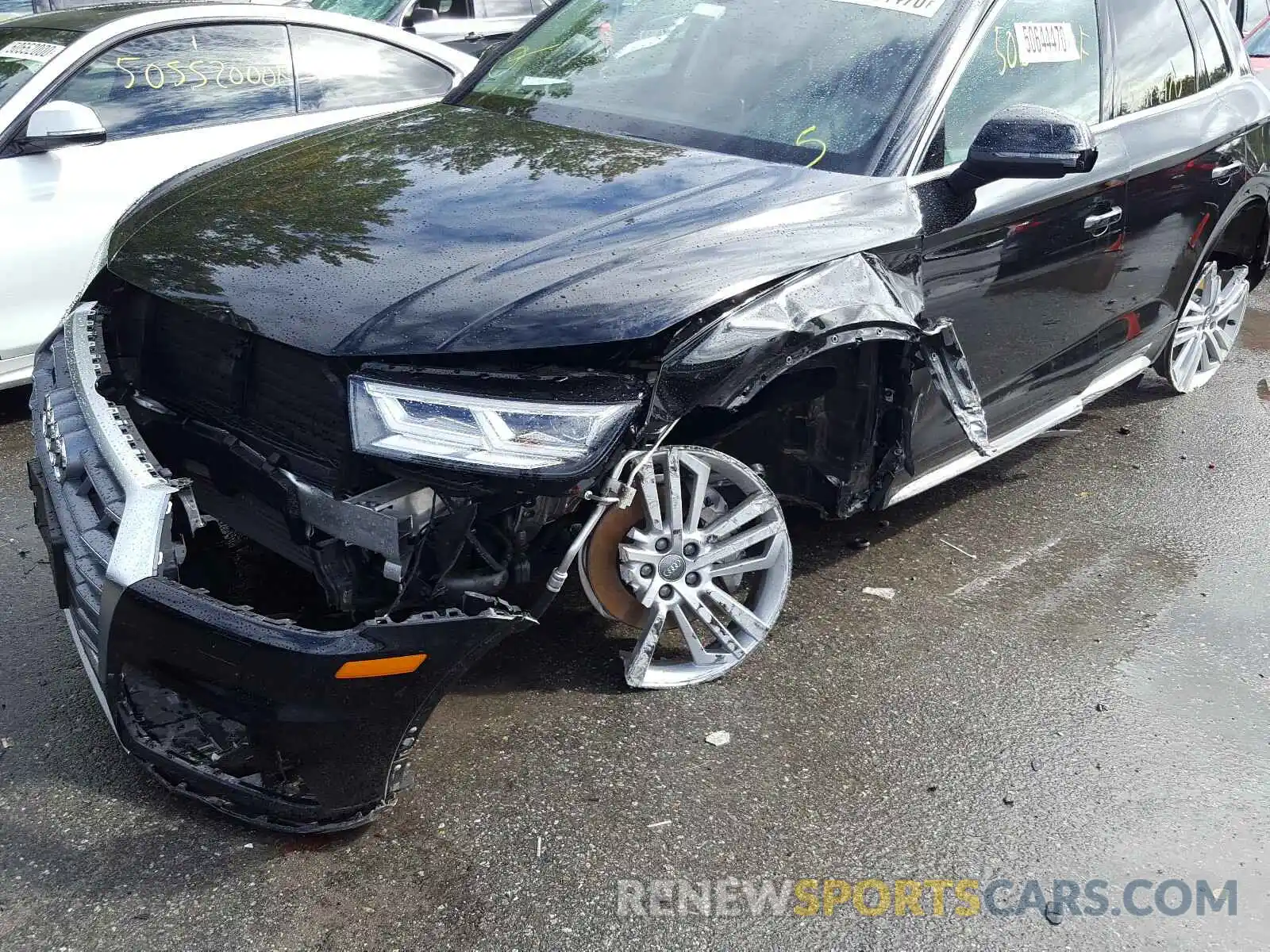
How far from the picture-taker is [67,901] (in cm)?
249

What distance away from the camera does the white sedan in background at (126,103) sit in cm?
472

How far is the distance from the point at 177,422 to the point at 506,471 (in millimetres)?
976

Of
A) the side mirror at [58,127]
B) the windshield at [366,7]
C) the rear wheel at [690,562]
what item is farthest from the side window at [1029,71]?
the windshield at [366,7]

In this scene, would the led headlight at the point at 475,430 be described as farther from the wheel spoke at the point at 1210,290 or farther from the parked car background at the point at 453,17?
the parked car background at the point at 453,17

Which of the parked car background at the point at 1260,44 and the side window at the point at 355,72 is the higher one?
the side window at the point at 355,72

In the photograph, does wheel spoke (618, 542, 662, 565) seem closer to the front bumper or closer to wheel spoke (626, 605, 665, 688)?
wheel spoke (626, 605, 665, 688)

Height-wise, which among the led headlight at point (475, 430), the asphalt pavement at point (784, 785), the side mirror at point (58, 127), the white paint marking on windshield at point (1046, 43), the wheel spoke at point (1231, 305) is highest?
the white paint marking on windshield at point (1046, 43)

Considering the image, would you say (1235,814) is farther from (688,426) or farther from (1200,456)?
(1200,456)

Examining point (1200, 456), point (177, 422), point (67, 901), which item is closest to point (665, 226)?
point (177, 422)

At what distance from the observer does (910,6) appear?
3672mm

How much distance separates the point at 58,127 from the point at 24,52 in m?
0.64

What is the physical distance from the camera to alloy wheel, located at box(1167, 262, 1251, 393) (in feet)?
17.9

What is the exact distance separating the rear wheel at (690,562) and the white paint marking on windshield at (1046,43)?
171cm

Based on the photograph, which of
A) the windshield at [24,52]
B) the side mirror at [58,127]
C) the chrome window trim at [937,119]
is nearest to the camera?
the chrome window trim at [937,119]
